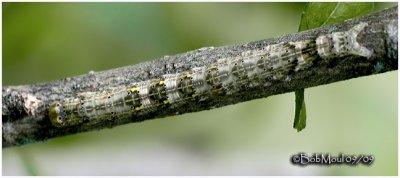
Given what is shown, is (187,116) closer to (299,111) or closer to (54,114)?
(54,114)

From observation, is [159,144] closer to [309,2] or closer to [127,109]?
[127,109]

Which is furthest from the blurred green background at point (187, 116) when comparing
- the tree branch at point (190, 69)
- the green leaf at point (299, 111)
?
the green leaf at point (299, 111)

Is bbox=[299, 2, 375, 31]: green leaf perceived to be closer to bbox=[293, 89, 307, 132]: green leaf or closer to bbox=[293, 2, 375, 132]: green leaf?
bbox=[293, 2, 375, 132]: green leaf

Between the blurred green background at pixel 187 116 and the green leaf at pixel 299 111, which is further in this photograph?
the blurred green background at pixel 187 116

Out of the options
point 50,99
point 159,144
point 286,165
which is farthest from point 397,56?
point 159,144

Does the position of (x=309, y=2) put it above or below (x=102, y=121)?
above

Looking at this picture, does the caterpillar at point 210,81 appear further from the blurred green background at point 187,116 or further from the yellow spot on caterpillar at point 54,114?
the blurred green background at point 187,116
